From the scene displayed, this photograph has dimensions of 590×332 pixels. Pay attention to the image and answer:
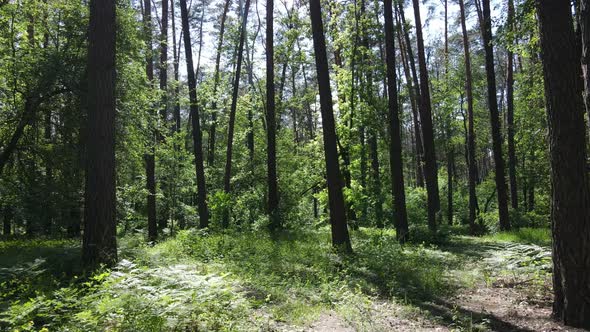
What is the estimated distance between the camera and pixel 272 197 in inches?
637

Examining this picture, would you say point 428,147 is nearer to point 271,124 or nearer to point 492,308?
point 271,124

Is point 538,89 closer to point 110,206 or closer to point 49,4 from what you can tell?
point 110,206

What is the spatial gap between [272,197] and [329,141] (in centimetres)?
681

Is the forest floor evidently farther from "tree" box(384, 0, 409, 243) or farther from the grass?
the grass

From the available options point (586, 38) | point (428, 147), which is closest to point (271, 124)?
point (428, 147)

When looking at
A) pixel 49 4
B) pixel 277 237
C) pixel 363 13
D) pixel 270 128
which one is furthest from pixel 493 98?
pixel 49 4

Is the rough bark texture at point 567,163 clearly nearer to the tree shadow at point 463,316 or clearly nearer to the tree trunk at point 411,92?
the tree shadow at point 463,316

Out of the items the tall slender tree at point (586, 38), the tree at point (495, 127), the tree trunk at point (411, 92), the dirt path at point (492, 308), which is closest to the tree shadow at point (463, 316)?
the dirt path at point (492, 308)

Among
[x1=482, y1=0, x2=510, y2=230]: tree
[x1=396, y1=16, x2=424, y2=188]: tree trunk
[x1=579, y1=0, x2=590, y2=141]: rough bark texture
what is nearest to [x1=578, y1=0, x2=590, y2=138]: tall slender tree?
[x1=579, y1=0, x2=590, y2=141]: rough bark texture

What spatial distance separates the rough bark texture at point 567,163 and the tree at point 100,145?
6.69 meters

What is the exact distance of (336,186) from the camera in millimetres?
9875

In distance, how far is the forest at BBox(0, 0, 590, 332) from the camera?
4.93m

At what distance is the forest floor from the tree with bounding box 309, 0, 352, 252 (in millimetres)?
664

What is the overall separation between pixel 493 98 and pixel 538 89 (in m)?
1.62
